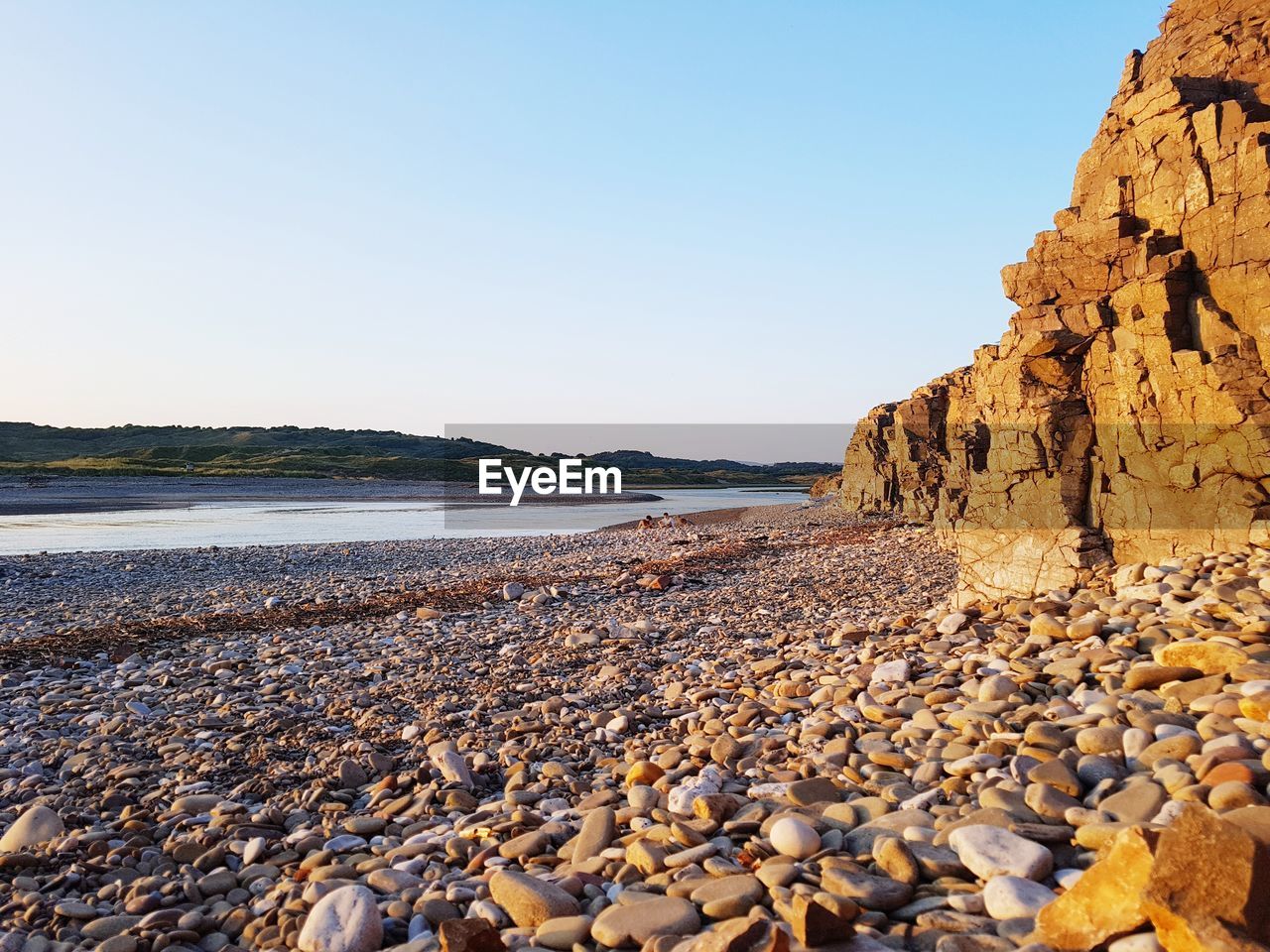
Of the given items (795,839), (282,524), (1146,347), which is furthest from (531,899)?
(282,524)

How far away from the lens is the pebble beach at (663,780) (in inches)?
148

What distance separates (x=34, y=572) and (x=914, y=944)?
24.1m

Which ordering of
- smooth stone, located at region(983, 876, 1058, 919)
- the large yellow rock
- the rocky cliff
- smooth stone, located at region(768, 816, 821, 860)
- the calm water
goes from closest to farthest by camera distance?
the large yellow rock → smooth stone, located at region(983, 876, 1058, 919) → smooth stone, located at region(768, 816, 821, 860) → the rocky cliff → the calm water

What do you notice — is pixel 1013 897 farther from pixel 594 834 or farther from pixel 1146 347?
pixel 1146 347

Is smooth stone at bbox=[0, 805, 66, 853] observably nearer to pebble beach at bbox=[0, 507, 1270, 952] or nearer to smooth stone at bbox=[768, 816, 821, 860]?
pebble beach at bbox=[0, 507, 1270, 952]

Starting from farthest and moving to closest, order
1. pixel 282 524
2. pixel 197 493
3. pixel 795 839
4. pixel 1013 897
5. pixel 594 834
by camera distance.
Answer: pixel 197 493 → pixel 282 524 → pixel 594 834 → pixel 795 839 → pixel 1013 897

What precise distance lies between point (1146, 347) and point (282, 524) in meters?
41.5

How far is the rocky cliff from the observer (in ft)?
33.2

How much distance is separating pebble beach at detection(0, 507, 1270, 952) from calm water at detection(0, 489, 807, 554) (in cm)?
2330

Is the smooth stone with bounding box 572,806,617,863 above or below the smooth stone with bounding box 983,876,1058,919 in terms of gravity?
below

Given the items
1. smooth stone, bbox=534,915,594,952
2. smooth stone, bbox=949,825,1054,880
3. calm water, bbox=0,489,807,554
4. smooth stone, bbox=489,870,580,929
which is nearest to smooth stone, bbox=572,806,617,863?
smooth stone, bbox=489,870,580,929
